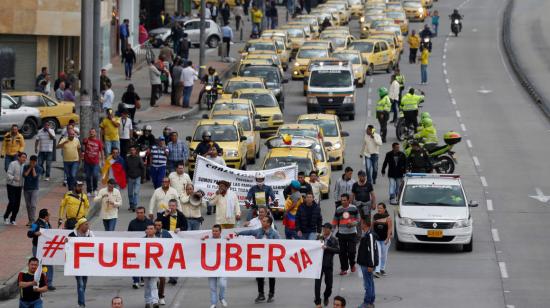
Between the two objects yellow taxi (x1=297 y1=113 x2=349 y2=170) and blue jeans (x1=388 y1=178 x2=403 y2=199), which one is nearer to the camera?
blue jeans (x1=388 y1=178 x2=403 y2=199)

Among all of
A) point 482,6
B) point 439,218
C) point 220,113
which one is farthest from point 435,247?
point 482,6

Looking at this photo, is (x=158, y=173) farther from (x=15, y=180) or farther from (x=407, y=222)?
(x=407, y=222)

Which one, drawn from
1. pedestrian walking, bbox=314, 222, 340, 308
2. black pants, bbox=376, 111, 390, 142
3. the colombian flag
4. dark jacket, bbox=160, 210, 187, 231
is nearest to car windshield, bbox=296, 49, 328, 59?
black pants, bbox=376, 111, 390, 142

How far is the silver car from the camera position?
144ft

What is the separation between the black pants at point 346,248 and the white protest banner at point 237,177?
5434 mm

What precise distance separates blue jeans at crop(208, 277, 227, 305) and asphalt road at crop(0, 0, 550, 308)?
344 millimetres

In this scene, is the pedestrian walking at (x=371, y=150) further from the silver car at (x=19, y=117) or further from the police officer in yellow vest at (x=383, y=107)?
the silver car at (x=19, y=117)

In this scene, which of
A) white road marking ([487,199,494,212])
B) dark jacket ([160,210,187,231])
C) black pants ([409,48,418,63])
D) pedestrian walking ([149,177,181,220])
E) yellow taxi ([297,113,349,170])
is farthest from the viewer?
black pants ([409,48,418,63])

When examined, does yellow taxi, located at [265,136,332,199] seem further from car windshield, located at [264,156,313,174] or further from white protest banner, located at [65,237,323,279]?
white protest banner, located at [65,237,323,279]

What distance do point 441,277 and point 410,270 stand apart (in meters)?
0.81

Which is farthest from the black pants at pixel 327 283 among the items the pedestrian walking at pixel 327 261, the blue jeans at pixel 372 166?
the blue jeans at pixel 372 166

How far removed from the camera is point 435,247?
29.4m

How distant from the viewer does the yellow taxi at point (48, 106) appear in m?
44.6

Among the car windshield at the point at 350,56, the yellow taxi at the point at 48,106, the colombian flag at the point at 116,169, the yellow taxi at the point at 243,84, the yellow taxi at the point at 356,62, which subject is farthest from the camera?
the car windshield at the point at 350,56
